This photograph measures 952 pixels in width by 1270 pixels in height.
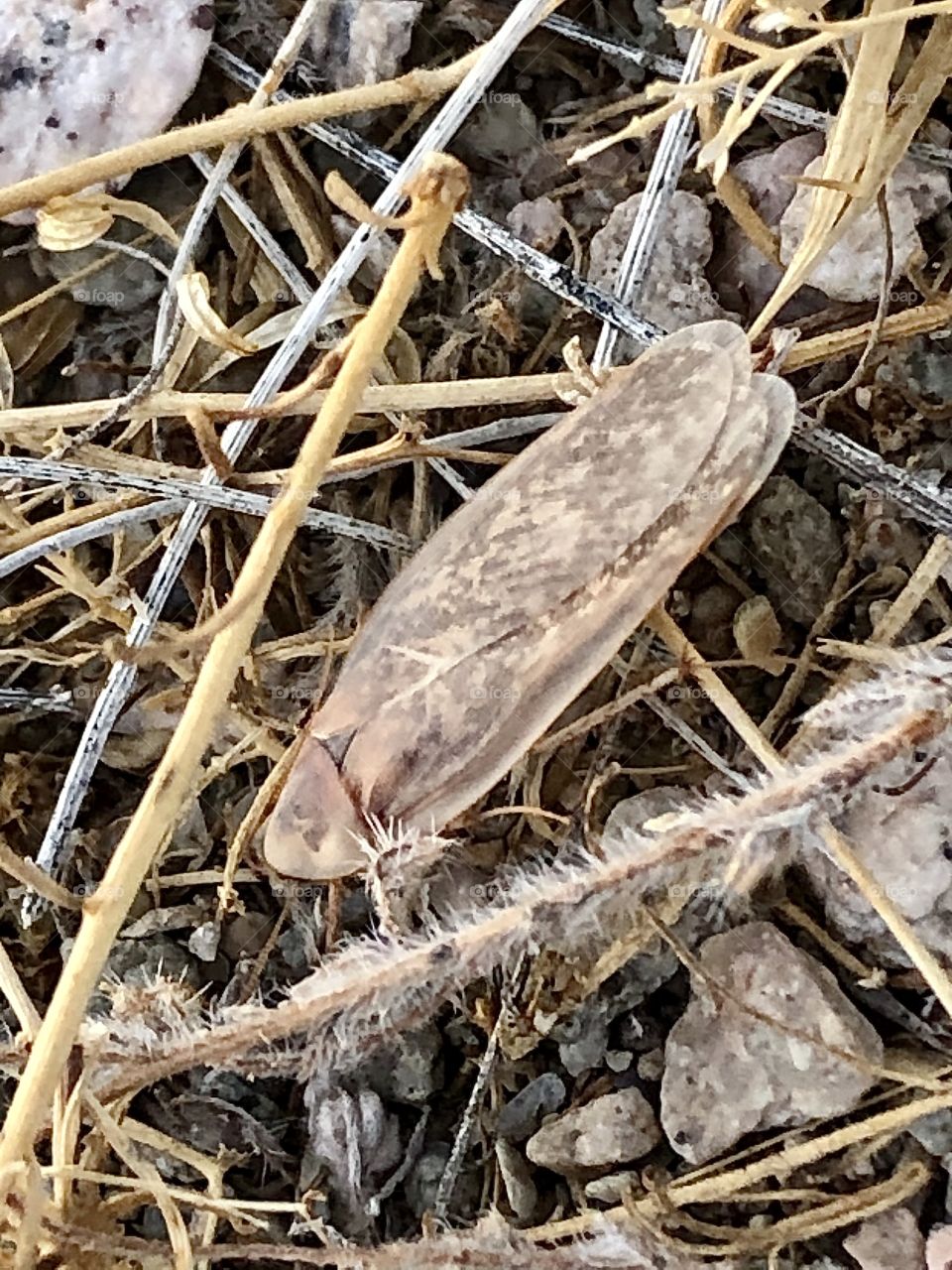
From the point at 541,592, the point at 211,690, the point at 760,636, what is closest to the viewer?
the point at 211,690

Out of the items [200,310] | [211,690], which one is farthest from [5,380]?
[211,690]

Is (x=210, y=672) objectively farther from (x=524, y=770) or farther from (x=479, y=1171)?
(x=479, y=1171)

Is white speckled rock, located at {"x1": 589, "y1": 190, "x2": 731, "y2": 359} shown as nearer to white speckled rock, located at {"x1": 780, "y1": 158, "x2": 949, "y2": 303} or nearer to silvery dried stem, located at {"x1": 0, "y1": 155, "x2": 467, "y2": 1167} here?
white speckled rock, located at {"x1": 780, "y1": 158, "x2": 949, "y2": 303}

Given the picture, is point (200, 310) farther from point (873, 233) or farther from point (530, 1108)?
point (530, 1108)

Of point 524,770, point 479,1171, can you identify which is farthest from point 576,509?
point 479,1171

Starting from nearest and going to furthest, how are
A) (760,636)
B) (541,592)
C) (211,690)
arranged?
(211,690), (541,592), (760,636)

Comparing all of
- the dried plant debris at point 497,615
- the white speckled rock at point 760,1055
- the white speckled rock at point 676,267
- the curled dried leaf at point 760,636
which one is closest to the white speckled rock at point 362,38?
the dried plant debris at point 497,615
